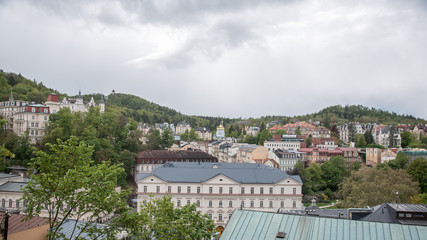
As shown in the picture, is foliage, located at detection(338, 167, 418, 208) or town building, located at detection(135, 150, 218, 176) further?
town building, located at detection(135, 150, 218, 176)

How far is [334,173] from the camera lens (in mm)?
66875

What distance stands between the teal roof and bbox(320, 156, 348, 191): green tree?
5557cm

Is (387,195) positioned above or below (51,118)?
below

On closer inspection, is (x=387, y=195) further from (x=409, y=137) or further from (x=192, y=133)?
(x=192, y=133)

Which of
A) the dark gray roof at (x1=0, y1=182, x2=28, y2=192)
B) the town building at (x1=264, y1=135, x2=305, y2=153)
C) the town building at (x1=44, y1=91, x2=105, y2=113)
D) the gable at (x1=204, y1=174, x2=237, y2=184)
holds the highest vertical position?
the town building at (x1=44, y1=91, x2=105, y2=113)

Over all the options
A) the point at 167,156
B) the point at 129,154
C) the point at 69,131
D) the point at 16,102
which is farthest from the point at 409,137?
the point at 16,102

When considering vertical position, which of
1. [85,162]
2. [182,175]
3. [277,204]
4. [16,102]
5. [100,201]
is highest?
[16,102]

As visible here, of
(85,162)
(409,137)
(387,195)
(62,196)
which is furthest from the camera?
(409,137)

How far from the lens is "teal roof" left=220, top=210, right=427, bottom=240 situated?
12555 millimetres

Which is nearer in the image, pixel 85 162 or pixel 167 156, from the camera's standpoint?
pixel 85 162

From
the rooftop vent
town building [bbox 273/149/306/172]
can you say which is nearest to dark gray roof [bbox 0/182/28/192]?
the rooftop vent

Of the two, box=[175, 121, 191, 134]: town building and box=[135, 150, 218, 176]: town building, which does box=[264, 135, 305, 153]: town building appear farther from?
box=[175, 121, 191, 134]: town building

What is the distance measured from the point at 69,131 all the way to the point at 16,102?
2120 cm

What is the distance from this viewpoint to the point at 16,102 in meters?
71.8
